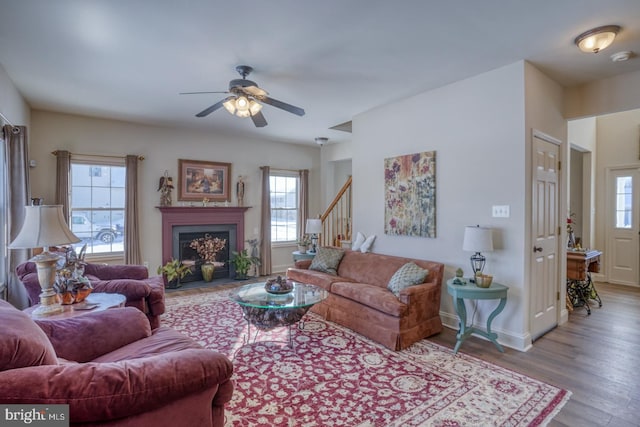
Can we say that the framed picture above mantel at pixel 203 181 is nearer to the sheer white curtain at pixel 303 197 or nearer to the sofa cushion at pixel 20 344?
the sheer white curtain at pixel 303 197

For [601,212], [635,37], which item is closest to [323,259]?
[635,37]

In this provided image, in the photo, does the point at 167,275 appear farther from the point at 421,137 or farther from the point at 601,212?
Answer: the point at 601,212

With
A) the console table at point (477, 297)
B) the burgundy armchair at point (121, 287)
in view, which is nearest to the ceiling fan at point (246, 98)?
the burgundy armchair at point (121, 287)

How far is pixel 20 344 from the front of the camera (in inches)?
47.7

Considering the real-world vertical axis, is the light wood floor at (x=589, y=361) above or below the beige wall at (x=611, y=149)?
below

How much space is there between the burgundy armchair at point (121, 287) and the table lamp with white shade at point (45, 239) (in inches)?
24.9

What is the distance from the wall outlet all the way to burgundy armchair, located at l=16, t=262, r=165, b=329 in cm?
→ 353

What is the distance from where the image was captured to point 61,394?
112cm

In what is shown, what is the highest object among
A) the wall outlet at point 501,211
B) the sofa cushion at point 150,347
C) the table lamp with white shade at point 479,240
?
the wall outlet at point 501,211

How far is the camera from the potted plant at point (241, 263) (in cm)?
626

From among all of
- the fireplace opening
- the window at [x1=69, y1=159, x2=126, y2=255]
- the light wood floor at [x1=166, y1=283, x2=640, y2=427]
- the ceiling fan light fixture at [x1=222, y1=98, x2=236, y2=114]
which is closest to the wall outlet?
the light wood floor at [x1=166, y1=283, x2=640, y2=427]

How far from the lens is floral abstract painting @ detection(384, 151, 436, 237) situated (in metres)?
3.96

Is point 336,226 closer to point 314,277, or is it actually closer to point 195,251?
point 314,277

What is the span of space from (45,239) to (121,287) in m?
0.96
